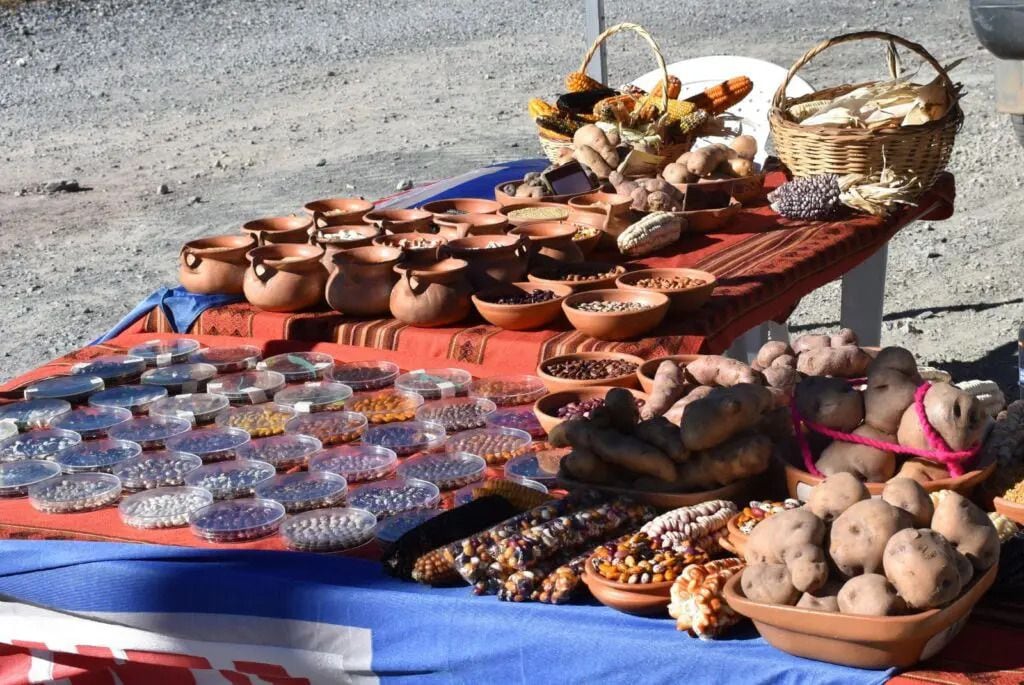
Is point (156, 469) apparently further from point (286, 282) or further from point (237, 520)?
point (286, 282)

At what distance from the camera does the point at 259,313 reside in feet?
9.87

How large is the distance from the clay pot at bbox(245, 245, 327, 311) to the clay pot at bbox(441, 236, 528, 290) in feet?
1.03

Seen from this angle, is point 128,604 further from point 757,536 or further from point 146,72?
point 146,72

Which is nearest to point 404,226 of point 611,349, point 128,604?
point 611,349

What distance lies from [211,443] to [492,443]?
51 centimetres

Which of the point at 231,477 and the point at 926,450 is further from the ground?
the point at 926,450

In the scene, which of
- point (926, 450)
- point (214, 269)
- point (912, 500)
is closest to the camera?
point (912, 500)

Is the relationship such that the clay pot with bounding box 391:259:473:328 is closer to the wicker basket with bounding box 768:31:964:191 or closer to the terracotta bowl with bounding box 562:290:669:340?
the terracotta bowl with bounding box 562:290:669:340

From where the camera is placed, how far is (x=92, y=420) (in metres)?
2.39

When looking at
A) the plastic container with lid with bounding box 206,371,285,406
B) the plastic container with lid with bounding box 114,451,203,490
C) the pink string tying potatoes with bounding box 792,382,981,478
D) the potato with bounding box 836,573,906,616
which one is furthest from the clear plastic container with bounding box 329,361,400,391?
the potato with bounding box 836,573,906,616

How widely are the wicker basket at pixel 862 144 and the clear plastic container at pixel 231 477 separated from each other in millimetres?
2247

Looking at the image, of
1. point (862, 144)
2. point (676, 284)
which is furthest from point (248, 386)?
point (862, 144)

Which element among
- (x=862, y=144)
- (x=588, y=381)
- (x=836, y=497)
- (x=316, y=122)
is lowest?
(x=316, y=122)

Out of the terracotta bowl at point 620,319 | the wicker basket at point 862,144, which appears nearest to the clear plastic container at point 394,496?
the terracotta bowl at point 620,319
